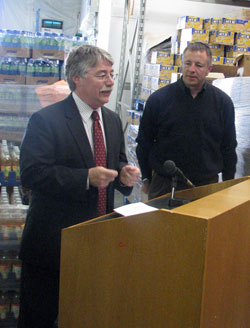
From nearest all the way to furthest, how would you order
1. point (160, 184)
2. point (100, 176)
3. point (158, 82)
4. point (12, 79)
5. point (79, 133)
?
point (100, 176), point (79, 133), point (160, 184), point (12, 79), point (158, 82)

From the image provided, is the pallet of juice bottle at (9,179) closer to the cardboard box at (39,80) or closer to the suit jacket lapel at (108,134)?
the cardboard box at (39,80)

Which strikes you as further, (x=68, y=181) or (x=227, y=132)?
(x=227, y=132)

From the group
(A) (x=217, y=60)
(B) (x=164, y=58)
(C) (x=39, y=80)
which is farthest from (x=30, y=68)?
(A) (x=217, y=60)

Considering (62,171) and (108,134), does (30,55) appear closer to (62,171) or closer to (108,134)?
(108,134)

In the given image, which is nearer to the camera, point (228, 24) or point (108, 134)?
point (108, 134)

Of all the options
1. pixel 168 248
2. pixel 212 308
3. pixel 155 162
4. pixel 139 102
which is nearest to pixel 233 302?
pixel 212 308

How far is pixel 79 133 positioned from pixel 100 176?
22 cm

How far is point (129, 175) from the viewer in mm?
1811

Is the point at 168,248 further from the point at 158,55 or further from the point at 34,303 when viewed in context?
the point at 158,55

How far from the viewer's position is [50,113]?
5.62 ft

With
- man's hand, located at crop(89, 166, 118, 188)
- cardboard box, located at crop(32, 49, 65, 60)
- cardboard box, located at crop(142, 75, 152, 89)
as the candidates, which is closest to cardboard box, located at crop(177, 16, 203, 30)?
cardboard box, located at crop(142, 75, 152, 89)

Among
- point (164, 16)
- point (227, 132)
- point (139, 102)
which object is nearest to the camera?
point (227, 132)

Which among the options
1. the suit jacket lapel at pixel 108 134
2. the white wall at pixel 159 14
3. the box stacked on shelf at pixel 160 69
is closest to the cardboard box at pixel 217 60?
the box stacked on shelf at pixel 160 69

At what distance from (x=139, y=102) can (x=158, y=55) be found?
2.18ft
